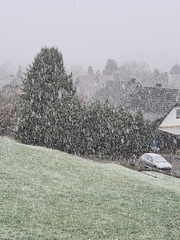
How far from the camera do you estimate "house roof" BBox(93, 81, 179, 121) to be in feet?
140

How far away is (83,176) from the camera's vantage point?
1711 centimetres

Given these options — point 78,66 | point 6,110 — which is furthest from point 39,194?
point 78,66

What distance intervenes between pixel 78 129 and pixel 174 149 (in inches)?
502

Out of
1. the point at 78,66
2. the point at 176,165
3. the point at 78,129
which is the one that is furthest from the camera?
the point at 78,66

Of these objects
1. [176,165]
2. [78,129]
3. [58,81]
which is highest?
[58,81]

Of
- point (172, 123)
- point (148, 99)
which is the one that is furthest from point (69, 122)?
point (148, 99)

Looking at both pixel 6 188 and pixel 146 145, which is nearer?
pixel 6 188

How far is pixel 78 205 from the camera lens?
38.8 feet

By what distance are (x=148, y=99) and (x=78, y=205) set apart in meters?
35.3

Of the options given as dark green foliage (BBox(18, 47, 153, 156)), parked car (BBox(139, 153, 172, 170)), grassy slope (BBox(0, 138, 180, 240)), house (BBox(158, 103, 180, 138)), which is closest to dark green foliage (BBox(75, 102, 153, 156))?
dark green foliage (BBox(18, 47, 153, 156))

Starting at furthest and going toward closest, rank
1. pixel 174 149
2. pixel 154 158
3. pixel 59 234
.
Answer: pixel 174 149, pixel 154 158, pixel 59 234

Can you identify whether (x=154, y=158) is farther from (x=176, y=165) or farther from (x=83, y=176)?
(x=83, y=176)

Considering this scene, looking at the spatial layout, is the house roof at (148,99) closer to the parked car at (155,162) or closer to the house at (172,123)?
the house at (172,123)

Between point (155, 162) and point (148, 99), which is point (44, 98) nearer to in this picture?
point (155, 162)
